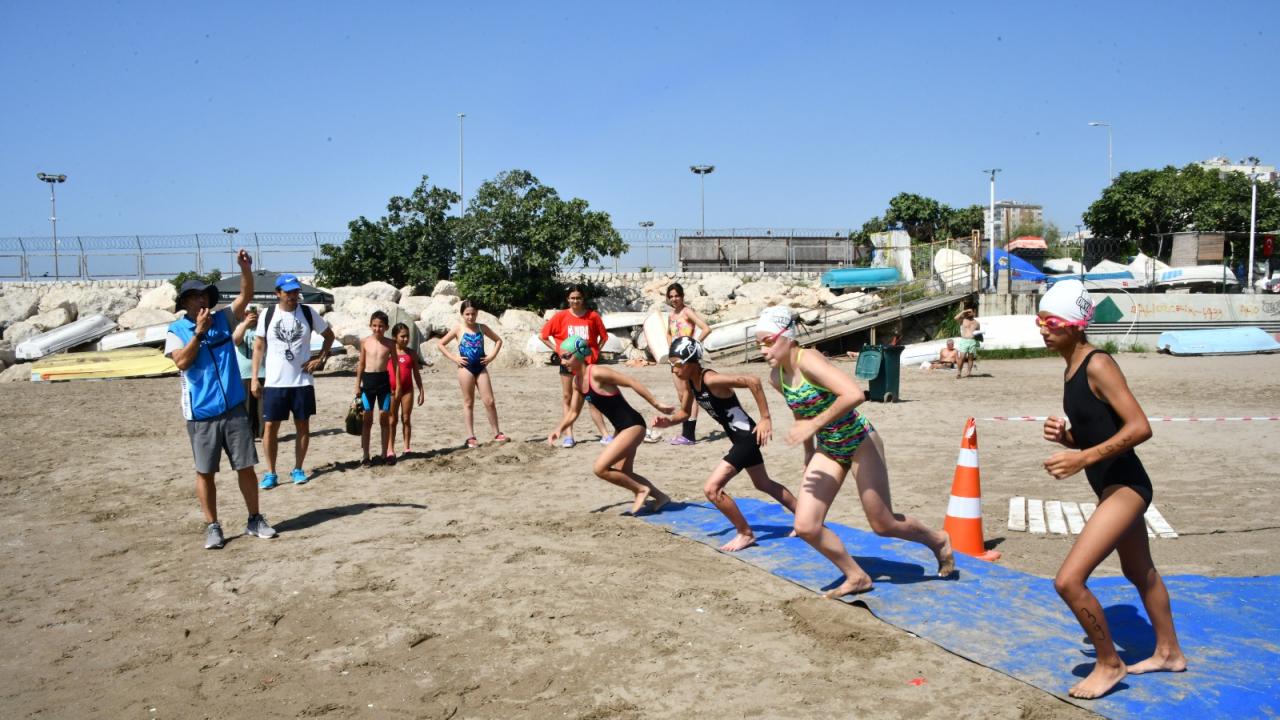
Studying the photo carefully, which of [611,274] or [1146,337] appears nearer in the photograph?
[1146,337]

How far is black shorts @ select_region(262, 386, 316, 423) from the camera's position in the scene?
8.30 m

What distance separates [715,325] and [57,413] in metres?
16.5

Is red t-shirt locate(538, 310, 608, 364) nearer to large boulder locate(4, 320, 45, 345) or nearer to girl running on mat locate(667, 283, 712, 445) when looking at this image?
girl running on mat locate(667, 283, 712, 445)

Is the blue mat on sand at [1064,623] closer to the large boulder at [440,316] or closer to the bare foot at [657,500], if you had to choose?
the bare foot at [657,500]

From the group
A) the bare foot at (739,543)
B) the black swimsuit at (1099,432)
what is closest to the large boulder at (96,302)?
the bare foot at (739,543)

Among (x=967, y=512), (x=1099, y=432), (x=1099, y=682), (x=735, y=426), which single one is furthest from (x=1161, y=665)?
(x=735, y=426)

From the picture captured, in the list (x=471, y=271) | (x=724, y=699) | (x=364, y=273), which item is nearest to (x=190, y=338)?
(x=724, y=699)

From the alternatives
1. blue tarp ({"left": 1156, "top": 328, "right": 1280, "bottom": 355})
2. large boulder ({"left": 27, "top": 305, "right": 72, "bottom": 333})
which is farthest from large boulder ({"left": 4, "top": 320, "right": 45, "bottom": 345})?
blue tarp ({"left": 1156, "top": 328, "right": 1280, "bottom": 355})

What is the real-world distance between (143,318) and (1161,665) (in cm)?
2595

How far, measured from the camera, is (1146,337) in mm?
24000

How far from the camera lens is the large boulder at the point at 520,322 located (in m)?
24.5

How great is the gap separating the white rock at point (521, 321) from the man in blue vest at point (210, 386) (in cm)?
1785

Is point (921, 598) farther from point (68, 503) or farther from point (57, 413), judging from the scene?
point (57, 413)

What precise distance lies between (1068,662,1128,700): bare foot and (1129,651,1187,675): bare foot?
18 cm
